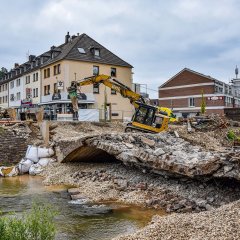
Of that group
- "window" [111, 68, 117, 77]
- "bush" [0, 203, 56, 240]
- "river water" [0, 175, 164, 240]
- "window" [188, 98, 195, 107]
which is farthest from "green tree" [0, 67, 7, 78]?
"bush" [0, 203, 56, 240]

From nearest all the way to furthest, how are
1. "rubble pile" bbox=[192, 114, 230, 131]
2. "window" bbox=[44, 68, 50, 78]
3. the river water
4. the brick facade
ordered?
the river water, "rubble pile" bbox=[192, 114, 230, 131], "window" bbox=[44, 68, 50, 78], the brick facade

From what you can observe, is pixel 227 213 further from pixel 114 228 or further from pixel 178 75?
pixel 178 75

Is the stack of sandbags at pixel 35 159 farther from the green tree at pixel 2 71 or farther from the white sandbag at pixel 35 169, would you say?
the green tree at pixel 2 71

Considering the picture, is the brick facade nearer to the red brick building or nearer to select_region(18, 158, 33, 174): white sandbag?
the red brick building

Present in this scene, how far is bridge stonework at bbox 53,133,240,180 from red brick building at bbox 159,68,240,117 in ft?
112

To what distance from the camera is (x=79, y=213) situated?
12.3 metres

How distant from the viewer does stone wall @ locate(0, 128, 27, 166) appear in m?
24.1

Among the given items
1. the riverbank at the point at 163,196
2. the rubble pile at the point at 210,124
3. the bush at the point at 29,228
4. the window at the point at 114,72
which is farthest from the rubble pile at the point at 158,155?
the window at the point at 114,72

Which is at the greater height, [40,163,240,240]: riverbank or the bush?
the bush

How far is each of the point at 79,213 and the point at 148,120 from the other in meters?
12.4

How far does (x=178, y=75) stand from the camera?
57344mm

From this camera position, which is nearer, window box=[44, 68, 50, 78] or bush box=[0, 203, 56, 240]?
bush box=[0, 203, 56, 240]

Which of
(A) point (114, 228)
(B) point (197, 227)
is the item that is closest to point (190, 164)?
(A) point (114, 228)

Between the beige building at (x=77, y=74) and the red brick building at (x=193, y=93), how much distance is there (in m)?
8.95
